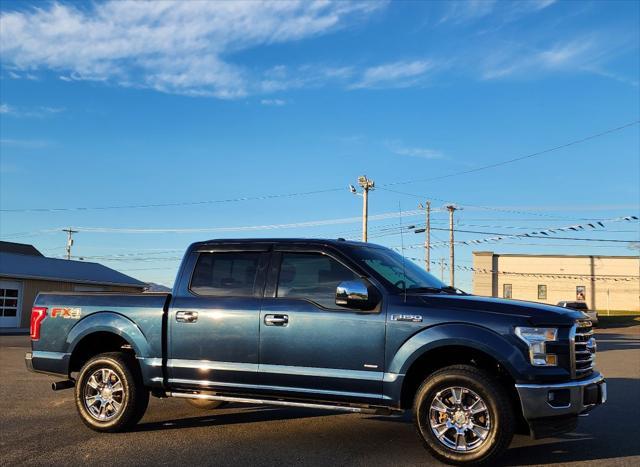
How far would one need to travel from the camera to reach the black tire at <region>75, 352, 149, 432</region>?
21.8ft

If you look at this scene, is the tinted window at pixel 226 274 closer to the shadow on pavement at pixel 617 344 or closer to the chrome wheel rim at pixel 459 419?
the chrome wheel rim at pixel 459 419

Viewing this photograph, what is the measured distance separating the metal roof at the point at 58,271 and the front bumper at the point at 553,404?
33252mm

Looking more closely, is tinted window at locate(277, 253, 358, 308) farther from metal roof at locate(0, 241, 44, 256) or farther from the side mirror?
metal roof at locate(0, 241, 44, 256)

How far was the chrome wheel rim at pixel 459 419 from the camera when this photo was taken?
5398 millimetres

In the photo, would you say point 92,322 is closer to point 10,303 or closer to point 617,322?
point 10,303

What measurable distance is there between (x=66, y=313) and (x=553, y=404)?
528 cm

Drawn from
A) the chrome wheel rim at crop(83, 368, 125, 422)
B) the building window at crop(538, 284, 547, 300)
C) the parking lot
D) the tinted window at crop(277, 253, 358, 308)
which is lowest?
the parking lot

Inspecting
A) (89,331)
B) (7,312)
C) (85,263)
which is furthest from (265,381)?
(85,263)

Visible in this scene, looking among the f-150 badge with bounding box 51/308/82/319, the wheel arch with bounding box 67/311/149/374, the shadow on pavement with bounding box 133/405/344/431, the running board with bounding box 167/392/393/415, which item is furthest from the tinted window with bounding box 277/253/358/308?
the f-150 badge with bounding box 51/308/82/319

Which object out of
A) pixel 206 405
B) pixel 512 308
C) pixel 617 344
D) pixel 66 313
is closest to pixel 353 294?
pixel 512 308

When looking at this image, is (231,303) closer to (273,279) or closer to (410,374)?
(273,279)

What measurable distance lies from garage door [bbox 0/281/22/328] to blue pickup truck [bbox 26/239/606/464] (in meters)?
30.1

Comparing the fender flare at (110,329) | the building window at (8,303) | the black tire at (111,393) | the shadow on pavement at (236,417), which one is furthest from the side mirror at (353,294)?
the building window at (8,303)

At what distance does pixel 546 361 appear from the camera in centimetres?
532
